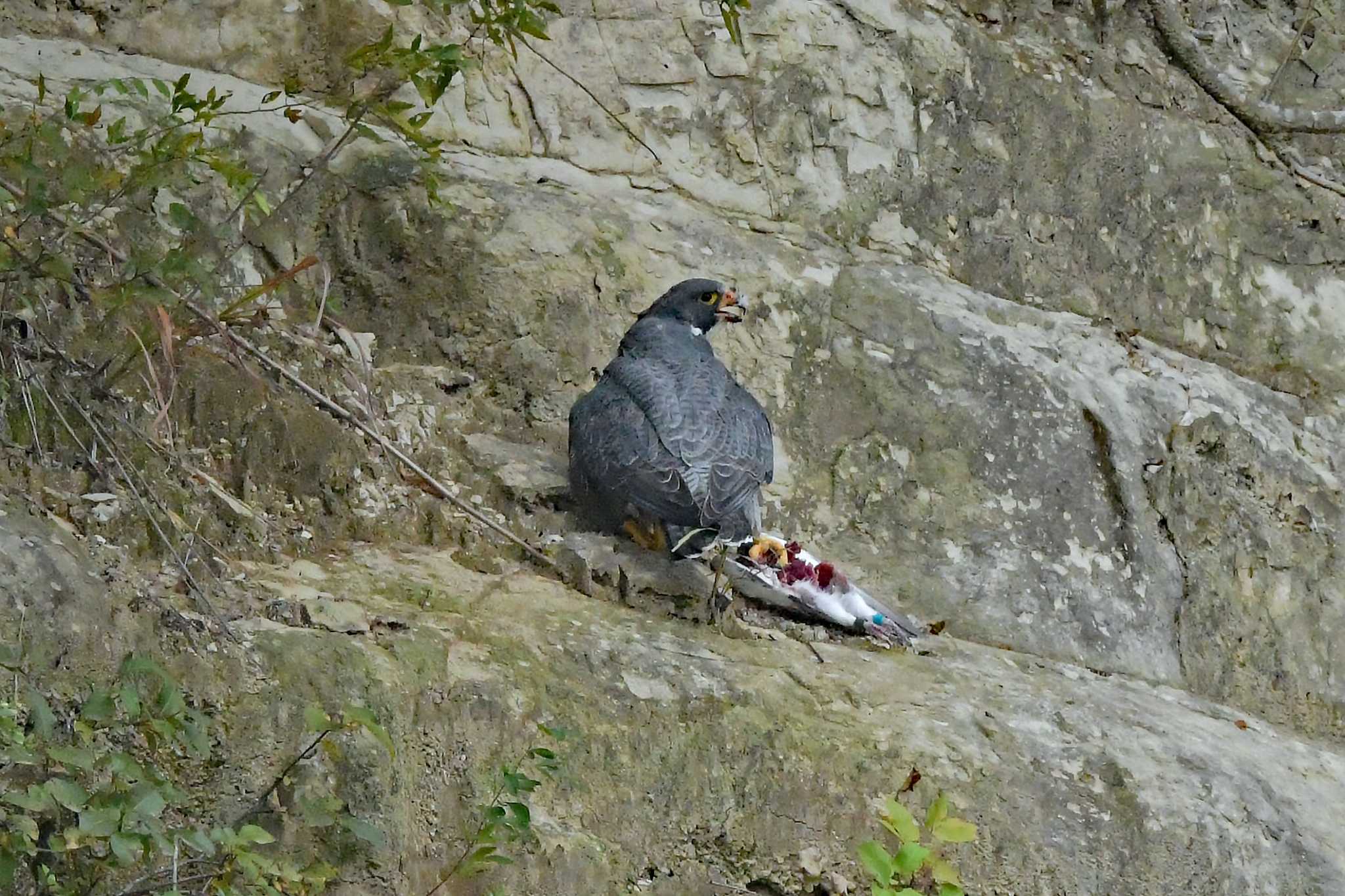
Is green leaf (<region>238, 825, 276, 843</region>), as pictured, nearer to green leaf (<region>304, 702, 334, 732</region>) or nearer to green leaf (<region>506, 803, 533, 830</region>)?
green leaf (<region>304, 702, 334, 732</region>)

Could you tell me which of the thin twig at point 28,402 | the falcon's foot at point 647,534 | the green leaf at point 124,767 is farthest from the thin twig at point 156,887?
the falcon's foot at point 647,534

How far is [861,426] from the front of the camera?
6.34 meters

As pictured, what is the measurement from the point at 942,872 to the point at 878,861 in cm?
49

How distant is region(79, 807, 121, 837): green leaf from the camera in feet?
9.74

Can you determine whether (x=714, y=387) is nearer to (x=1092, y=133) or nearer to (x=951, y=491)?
(x=951, y=491)

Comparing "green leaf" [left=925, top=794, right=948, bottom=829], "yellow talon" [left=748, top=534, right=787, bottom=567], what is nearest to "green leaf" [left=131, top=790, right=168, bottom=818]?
"green leaf" [left=925, top=794, right=948, bottom=829]

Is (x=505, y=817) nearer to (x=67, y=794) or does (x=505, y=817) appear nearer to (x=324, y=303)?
(x=67, y=794)

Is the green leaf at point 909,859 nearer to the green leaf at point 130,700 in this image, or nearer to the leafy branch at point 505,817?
the leafy branch at point 505,817

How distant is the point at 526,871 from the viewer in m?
3.79

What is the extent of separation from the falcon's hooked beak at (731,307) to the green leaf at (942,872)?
2519mm

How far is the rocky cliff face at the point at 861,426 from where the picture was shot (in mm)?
4250

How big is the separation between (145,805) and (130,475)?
1.39 metres

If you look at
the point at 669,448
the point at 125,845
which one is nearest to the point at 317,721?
the point at 125,845

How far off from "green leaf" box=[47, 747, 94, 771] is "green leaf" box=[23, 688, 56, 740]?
47 millimetres
